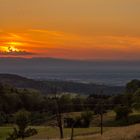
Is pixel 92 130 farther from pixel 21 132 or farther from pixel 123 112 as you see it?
pixel 123 112

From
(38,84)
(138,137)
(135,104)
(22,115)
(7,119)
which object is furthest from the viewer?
(38,84)

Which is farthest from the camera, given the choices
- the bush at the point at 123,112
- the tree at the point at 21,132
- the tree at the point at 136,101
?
Result: the tree at the point at 136,101

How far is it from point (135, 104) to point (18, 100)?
2069 inches

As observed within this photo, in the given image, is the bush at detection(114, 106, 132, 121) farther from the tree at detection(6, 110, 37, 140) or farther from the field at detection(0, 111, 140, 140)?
the tree at detection(6, 110, 37, 140)

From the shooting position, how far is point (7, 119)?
3898 inches

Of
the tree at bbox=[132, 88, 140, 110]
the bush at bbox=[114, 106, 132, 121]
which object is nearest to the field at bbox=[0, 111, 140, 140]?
the bush at bbox=[114, 106, 132, 121]

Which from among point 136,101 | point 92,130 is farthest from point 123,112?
point 92,130

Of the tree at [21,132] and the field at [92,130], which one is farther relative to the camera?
the tree at [21,132]

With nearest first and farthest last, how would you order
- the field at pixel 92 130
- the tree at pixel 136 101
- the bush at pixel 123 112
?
1. the field at pixel 92 130
2. the bush at pixel 123 112
3. the tree at pixel 136 101

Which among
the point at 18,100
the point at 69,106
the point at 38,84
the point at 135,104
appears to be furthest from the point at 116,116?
the point at 38,84

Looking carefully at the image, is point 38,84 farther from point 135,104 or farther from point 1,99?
point 135,104

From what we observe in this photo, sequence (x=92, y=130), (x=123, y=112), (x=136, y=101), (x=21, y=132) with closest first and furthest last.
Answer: (x=21, y=132) → (x=92, y=130) → (x=123, y=112) → (x=136, y=101)

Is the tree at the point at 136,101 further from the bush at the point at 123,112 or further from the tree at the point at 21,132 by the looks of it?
the tree at the point at 21,132

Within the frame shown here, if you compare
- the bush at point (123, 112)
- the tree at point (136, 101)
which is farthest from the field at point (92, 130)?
the tree at point (136, 101)
